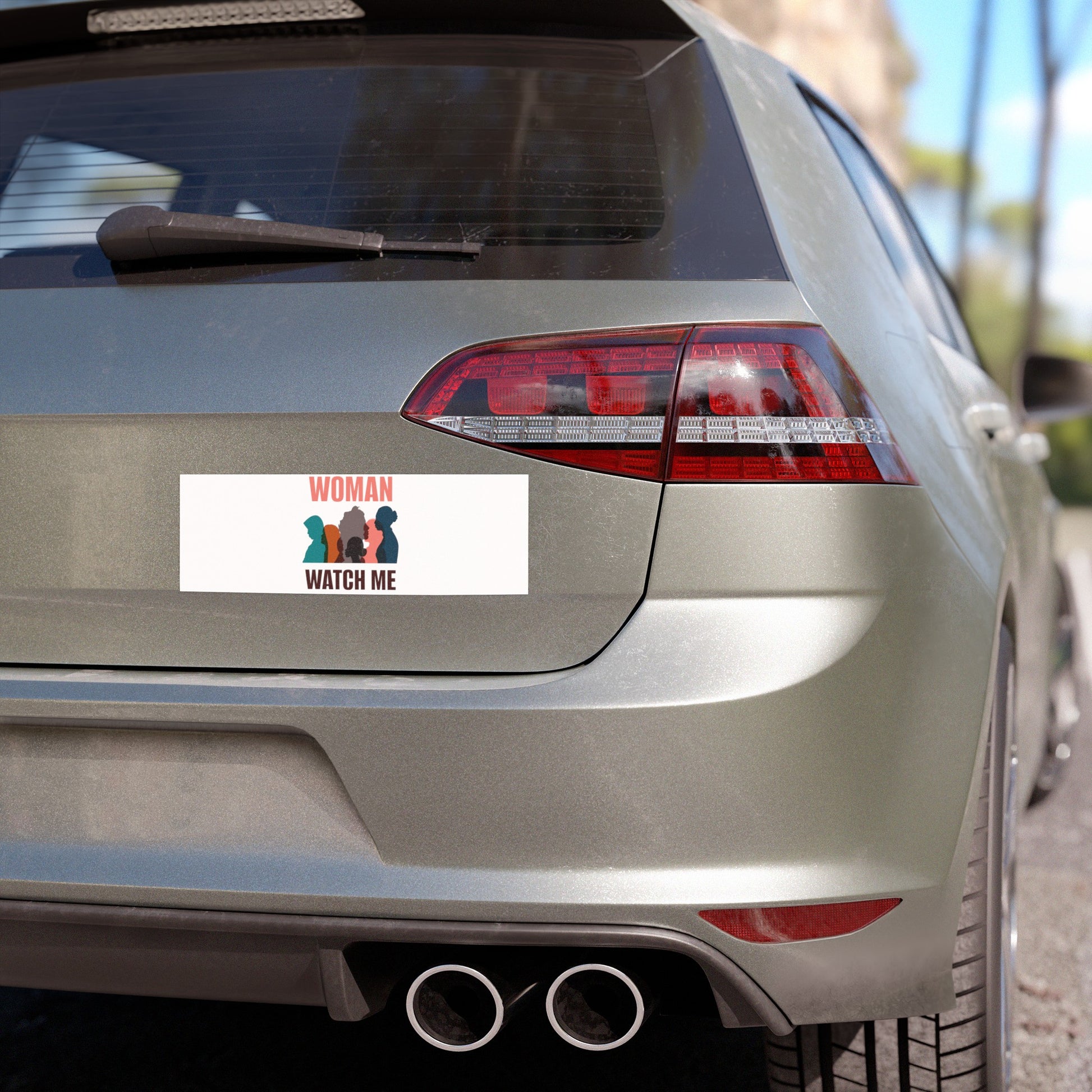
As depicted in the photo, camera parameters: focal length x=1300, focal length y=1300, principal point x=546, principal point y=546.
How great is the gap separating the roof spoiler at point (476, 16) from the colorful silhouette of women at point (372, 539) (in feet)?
2.82

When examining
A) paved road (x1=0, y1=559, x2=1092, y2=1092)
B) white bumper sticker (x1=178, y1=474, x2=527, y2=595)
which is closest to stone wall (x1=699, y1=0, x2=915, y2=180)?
paved road (x1=0, y1=559, x2=1092, y2=1092)

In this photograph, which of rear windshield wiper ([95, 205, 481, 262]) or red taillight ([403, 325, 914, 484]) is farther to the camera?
rear windshield wiper ([95, 205, 481, 262])

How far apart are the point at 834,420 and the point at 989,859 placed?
0.71 metres

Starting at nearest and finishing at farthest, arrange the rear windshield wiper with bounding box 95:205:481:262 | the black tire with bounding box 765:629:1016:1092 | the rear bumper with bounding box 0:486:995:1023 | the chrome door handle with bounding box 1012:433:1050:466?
1. the rear bumper with bounding box 0:486:995:1023
2. the rear windshield wiper with bounding box 95:205:481:262
3. the black tire with bounding box 765:629:1016:1092
4. the chrome door handle with bounding box 1012:433:1050:466

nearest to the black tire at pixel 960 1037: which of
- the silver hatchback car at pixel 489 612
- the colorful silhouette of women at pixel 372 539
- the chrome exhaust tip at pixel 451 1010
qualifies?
the silver hatchback car at pixel 489 612

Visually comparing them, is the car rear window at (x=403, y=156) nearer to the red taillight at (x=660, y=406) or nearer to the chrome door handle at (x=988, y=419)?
the red taillight at (x=660, y=406)

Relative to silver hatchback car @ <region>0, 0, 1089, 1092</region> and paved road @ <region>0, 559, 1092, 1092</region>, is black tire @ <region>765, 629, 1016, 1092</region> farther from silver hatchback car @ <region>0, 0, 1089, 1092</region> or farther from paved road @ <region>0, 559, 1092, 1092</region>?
paved road @ <region>0, 559, 1092, 1092</region>

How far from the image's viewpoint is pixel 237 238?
167 centimetres

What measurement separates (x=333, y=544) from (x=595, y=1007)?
2.15 feet

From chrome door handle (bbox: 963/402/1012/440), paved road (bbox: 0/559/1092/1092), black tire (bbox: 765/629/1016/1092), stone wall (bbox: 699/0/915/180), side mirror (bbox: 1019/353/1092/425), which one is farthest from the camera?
stone wall (bbox: 699/0/915/180)

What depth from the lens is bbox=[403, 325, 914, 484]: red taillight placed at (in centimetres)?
156

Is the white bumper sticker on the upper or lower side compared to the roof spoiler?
lower

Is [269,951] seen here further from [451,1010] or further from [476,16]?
[476,16]

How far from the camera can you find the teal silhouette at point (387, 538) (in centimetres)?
157
